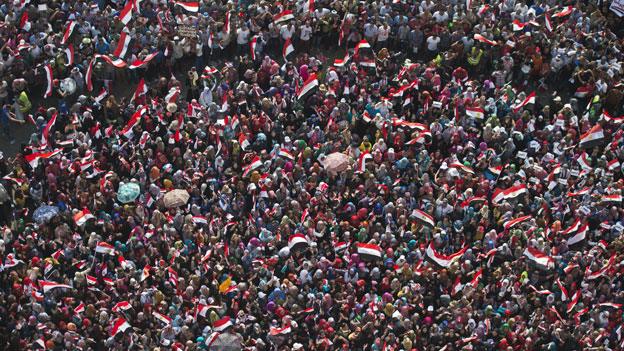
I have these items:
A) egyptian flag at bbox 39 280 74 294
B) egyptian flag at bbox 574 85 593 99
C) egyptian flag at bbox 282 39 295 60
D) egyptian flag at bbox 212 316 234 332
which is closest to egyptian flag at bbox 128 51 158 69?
egyptian flag at bbox 282 39 295 60

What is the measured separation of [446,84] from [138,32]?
11.4 m

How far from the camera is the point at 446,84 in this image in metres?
48.5

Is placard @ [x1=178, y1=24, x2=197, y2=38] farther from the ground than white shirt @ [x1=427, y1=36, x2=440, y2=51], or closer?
farther from the ground

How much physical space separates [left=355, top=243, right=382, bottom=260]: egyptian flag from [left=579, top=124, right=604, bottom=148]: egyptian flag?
9216 mm

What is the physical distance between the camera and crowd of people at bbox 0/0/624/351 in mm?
40156

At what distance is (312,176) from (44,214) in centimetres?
874

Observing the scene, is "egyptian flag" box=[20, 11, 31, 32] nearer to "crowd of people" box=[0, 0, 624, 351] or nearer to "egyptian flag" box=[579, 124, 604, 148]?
"crowd of people" box=[0, 0, 624, 351]

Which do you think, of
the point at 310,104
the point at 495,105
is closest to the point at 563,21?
the point at 495,105

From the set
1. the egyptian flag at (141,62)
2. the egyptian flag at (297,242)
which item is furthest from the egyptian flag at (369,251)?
the egyptian flag at (141,62)

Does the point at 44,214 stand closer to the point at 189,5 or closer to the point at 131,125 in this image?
the point at 131,125

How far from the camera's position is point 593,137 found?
150 feet

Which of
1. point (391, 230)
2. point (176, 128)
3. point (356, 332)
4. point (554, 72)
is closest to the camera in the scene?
point (356, 332)

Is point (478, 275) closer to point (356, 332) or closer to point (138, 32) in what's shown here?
point (356, 332)

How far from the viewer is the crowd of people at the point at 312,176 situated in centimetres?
4016
